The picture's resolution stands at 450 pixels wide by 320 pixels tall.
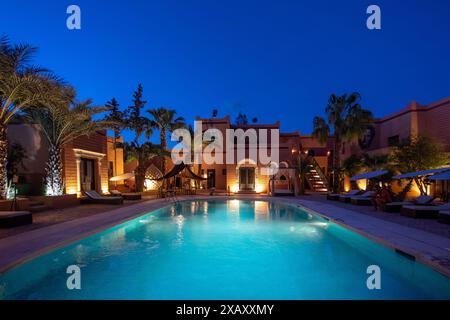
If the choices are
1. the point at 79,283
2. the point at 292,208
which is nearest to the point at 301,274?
the point at 79,283

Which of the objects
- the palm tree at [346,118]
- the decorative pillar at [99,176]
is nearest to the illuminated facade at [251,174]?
the palm tree at [346,118]

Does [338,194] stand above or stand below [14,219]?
below

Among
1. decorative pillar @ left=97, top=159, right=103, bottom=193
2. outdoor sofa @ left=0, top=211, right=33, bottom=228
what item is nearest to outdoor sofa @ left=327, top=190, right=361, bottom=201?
outdoor sofa @ left=0, top=211, right=33, bottom=228

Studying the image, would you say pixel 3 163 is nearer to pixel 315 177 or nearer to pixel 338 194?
pixel 338 194

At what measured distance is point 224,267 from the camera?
257 inches

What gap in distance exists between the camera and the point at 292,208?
15.2 metres

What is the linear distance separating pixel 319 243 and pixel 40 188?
48.6 ft

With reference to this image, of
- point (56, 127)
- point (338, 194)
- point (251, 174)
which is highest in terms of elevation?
point (56, 127)

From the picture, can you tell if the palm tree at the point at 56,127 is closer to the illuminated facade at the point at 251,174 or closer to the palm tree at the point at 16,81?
the palm tree at the point at 16,81

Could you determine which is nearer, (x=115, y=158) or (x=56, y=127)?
(x=56, y=127)

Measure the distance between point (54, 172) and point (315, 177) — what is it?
20.9m

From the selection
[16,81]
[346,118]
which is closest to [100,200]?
[16,81]

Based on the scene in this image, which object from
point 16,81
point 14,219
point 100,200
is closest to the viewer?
point 14,219

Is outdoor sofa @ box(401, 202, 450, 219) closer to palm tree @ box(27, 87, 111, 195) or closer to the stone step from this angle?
the stone step
